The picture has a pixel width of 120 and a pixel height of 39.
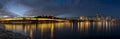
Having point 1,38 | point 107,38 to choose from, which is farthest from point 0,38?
point 107,38

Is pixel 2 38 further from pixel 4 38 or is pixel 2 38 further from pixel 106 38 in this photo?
pixel 106 38

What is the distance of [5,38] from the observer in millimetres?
19641

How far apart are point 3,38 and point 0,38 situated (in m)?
0.37

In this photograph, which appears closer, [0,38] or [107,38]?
[0,38]

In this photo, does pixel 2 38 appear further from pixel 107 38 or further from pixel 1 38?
pixel 107 38

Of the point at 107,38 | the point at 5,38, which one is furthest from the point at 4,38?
the point at 107,38

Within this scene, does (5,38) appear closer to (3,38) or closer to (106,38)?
(3,38)

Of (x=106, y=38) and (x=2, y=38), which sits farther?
(x=106, y=38)

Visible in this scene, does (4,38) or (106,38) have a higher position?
(4,38)

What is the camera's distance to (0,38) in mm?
19172

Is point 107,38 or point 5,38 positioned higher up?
point 5,38

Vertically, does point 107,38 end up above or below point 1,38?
below

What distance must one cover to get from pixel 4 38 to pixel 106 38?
4949cm

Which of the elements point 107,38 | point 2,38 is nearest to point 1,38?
point 2,38
